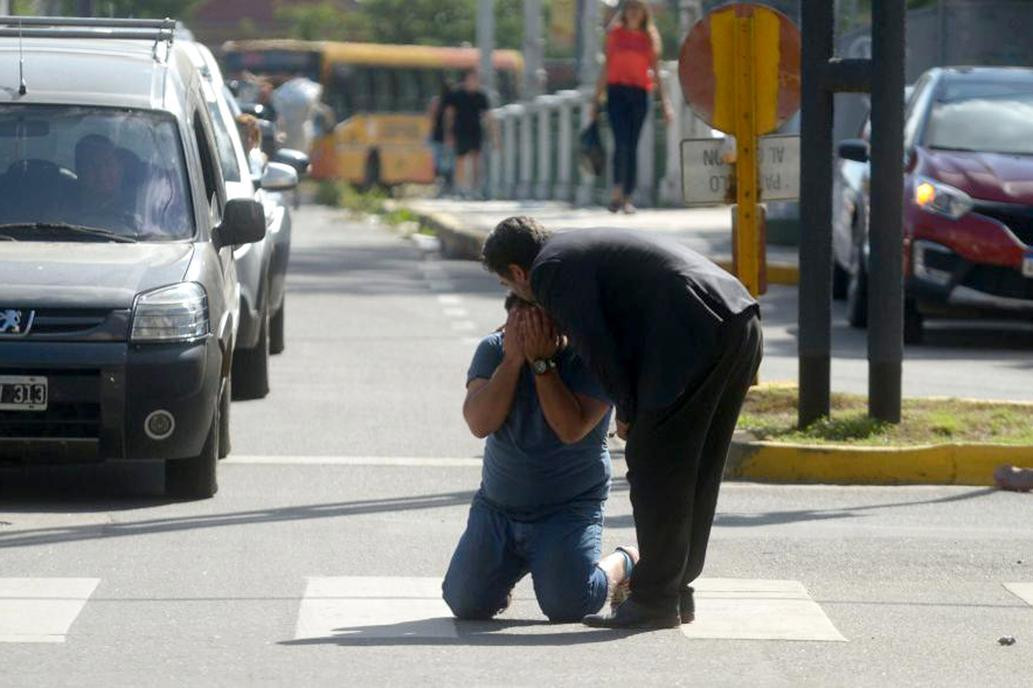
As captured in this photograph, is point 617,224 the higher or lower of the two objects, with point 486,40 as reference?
lower

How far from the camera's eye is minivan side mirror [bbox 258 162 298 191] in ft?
42.1

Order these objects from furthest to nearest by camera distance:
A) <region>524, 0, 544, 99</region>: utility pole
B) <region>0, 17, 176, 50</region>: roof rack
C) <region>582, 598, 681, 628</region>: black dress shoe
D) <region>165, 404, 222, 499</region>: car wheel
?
<region>524, 0, 544, 99</region>: utility pole
<region>0, 17, 176, 50</region>: roof rack
<region>165, 404, 222, 499</region>: car wheel
<region>582, 598, 681, 628</region>: black dress shoe

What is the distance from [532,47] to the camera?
37.9 m

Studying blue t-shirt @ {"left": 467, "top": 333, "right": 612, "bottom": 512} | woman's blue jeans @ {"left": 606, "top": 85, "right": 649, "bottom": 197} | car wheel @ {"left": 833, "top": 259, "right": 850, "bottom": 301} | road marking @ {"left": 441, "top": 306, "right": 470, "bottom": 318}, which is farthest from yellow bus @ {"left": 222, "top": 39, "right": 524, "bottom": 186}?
blue t-shirt @ {"left": 467, "top": 333, "right": 612, "bottom": 512}

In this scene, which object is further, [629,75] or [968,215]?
[629,75]

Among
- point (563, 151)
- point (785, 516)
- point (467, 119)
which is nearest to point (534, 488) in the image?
point (785, 516)

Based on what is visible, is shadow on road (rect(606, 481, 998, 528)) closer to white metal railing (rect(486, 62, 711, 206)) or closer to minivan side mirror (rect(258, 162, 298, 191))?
minivan side mirror (rect(258, 162, 298, 191))

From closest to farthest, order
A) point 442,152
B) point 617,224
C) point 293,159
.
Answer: point 293,159, point 617,224, point 442,152

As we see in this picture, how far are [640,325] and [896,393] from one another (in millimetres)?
4214

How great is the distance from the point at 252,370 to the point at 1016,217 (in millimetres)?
5038

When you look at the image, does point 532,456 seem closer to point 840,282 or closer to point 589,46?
point 840,282

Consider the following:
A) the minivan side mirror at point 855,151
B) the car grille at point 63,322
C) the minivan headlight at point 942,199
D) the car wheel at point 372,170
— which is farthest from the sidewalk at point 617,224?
the car wheel at point 372,170

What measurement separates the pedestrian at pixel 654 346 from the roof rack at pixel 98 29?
14.6 feet

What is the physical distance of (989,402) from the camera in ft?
39.2
